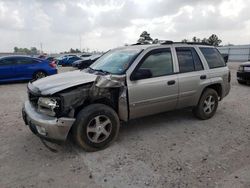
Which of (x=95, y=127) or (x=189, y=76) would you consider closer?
(x=95, y=127)

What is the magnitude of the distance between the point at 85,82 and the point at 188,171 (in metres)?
2.06

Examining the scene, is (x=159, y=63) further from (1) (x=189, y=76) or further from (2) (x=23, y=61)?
(2) (x=23, y=61)

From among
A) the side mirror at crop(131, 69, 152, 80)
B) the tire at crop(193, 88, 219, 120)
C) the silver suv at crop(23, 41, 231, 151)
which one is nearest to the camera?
the silver suv at crop(23, 41, 231, 151)

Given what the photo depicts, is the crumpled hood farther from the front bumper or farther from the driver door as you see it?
the driver door

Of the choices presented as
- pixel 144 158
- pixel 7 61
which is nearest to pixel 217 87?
pixel 144 158

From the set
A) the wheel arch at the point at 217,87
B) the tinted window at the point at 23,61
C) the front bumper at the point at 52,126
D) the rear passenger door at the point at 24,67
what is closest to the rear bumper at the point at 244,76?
the wheel arch at the point at 217,87

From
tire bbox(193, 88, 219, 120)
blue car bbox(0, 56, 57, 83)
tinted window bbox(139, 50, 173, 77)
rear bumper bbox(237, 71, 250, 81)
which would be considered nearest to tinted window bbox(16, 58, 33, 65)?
blue car bbox(0, 56, 57, 83)

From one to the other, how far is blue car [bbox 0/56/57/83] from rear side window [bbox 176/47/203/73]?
855 centimetres

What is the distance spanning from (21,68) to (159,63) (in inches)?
344

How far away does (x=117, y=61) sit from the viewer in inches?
181

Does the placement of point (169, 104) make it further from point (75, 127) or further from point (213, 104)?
point (75, 127)

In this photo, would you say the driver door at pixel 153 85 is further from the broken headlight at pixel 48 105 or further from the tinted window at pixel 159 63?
the broken headlight at pixel 48 105

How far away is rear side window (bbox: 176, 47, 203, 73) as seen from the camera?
4.80 m

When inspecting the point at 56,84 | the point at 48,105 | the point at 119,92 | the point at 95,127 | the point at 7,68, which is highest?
the point at 7,68
